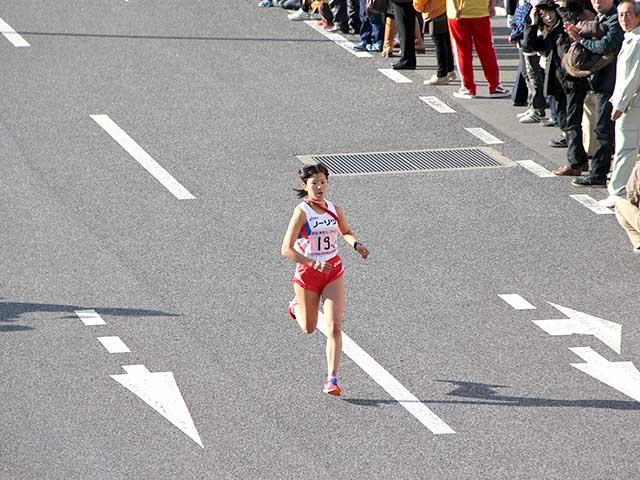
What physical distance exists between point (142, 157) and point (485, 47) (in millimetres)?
4932

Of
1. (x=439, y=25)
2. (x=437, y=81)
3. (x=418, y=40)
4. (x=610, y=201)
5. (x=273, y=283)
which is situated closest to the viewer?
(x=273, y=283)

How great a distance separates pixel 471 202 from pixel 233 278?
3.26 m

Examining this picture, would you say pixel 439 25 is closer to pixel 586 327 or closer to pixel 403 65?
pixel 403 65

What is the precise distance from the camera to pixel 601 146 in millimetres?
15172

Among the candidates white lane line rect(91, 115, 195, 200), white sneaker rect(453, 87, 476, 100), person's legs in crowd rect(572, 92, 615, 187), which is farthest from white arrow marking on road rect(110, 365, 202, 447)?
white sneaker rect(453, 87, 476, 100)

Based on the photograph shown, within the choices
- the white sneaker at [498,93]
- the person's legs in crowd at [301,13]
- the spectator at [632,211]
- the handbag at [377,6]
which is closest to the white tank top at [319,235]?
the spectator at [632,211]

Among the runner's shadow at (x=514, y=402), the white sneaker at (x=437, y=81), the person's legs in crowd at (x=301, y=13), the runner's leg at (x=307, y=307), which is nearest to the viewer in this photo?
the runner's shadow at (x=514, y=402)

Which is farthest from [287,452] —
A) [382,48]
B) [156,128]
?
[382,48]

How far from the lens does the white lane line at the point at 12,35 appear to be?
21.4 metres

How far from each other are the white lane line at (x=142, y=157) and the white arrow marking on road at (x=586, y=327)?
4680 millimetres

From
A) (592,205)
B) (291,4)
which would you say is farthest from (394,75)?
(592,205)

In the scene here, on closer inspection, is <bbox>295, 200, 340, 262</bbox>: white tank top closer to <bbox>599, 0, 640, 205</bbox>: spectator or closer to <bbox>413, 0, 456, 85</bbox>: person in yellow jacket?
<bbox>599, 0, 640, 205</bbox>: spectator

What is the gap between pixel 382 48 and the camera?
20.7 meters

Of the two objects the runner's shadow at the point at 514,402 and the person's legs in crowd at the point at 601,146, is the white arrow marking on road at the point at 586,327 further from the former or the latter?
the person's legs in crowd at the point at 601,146
